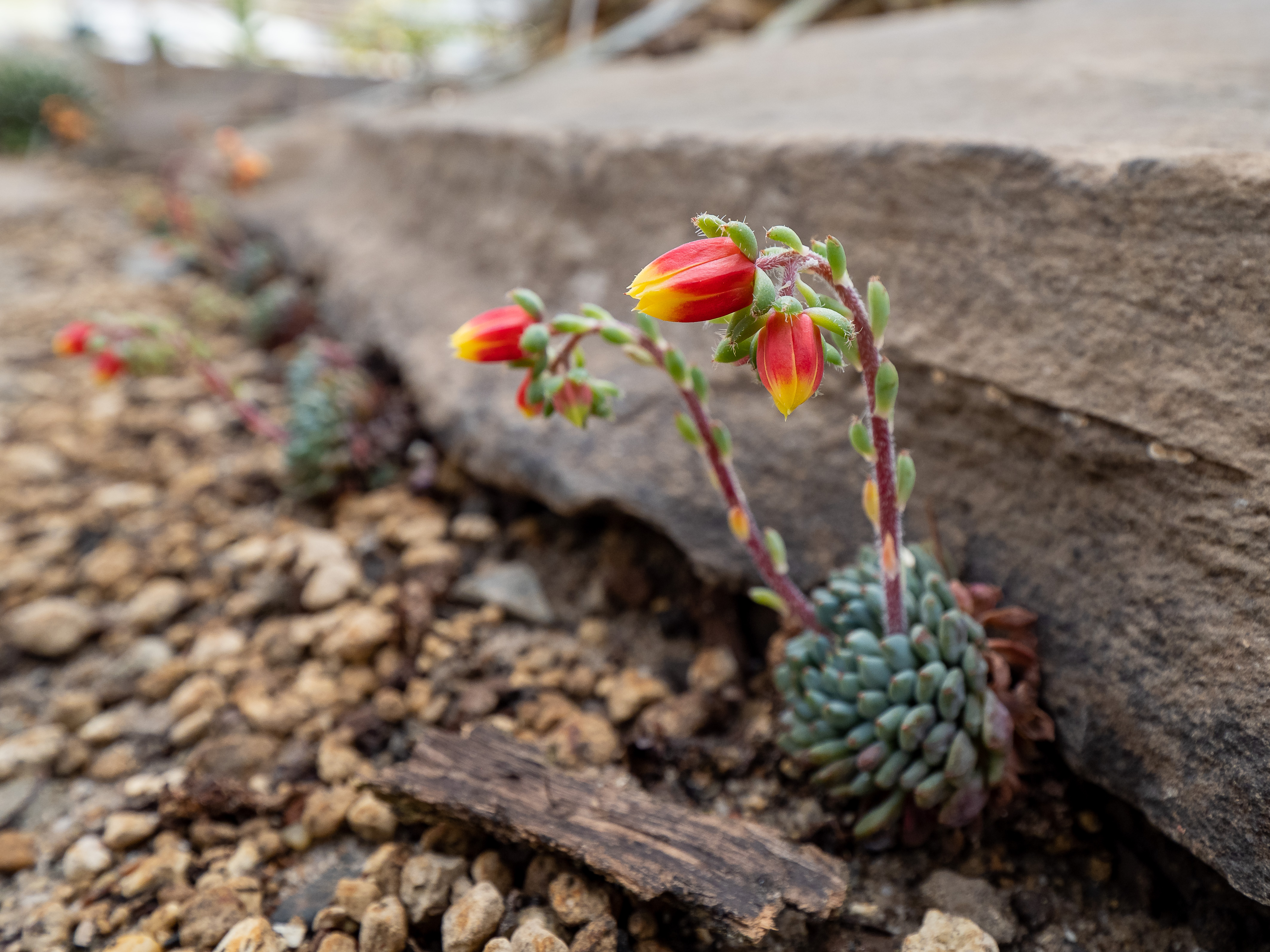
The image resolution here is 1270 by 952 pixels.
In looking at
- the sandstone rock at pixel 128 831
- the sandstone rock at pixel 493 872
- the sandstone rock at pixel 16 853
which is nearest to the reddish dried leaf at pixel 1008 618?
the sandstone rock at pixel 493 872

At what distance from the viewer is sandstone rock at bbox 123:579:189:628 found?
7.66 ft

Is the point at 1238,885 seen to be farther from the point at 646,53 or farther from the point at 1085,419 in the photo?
the point at 646,53

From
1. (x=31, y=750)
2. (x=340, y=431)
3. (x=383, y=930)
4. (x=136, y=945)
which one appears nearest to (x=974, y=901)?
(x=383, y=930)

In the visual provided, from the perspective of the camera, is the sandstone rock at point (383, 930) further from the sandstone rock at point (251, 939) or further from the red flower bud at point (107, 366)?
the red flower bud at point (107, 366)

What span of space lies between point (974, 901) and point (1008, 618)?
1.69 feet

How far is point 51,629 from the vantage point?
89.1 inches

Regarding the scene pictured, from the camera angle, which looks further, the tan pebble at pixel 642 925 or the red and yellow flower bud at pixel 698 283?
the tan pebble at pixel 642 925

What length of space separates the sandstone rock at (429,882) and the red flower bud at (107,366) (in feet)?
6.56

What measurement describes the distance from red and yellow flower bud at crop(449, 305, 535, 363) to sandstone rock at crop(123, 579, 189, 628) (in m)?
1.52

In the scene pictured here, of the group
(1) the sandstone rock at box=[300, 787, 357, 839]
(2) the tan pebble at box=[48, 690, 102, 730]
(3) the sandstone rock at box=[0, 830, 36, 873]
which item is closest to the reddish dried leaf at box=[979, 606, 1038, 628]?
(1) the sandstone rock at box=[300, 787, 357, 839]

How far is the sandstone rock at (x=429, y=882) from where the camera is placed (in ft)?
4.92

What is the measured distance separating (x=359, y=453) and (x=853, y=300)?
1.93 metres

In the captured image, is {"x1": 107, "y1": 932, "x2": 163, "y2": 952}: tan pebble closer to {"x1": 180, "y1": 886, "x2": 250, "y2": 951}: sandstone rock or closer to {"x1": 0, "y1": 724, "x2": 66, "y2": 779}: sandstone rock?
{"x1": 180, "y1": 886, "x2": 250, "y2": 951}: sandstone rock

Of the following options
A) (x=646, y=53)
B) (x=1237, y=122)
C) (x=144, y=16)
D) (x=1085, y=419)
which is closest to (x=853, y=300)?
(x=1085, y=419)
